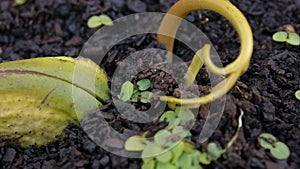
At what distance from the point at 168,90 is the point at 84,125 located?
0.99 ft

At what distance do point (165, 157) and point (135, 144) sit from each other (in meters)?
0.11

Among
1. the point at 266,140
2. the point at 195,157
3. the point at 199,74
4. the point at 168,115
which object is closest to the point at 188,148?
the point at 195,157

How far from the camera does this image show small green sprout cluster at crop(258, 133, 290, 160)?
1354 millimetres

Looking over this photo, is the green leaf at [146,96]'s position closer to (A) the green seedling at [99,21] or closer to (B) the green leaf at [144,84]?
(B) the green leaf at [144,84]

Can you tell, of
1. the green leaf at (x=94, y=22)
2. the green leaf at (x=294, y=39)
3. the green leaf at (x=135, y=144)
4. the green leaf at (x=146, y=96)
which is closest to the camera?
the green leaf at (x=135, y=144)

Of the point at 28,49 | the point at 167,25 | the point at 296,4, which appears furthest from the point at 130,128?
the point at 296,4

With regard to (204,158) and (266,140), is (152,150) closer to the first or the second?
(204,158)

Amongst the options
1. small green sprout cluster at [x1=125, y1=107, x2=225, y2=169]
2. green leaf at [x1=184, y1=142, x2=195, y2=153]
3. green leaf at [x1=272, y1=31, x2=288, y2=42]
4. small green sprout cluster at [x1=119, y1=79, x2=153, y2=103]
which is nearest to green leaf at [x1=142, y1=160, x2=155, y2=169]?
small green sprout cluster at [x1=125, y1=107, x2=225, y2=169]

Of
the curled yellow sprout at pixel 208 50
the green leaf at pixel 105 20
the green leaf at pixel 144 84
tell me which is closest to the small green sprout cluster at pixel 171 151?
the curled yellow sprout at pixel 208 50

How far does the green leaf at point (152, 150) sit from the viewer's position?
130 cm

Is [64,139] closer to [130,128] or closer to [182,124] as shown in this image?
[130,128]

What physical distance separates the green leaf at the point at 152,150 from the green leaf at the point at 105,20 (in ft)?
2.92

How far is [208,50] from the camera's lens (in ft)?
4.09

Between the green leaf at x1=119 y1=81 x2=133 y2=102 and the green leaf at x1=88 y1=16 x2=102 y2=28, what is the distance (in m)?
0.59
